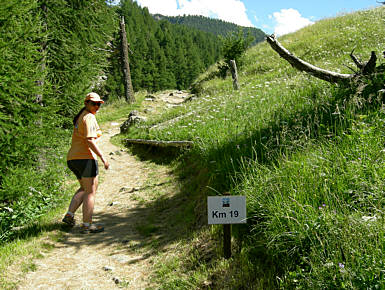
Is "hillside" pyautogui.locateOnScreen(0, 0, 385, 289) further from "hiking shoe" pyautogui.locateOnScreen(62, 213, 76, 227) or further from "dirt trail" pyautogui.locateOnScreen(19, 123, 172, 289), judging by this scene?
"hiking shoe" pyautogui.locateOnScreen(62, 213, 76, 227)

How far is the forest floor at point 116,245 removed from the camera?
3.85m

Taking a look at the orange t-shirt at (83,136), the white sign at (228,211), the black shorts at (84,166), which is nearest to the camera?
the white sign at (228,211)

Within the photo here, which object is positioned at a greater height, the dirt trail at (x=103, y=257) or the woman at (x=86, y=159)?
the woman at (x=86, y=159)

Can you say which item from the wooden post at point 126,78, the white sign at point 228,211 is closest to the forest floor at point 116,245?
the white sign at point 228,211

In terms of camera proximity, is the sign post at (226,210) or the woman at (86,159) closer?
the sign post at (226,210)

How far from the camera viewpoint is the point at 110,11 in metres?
9.32

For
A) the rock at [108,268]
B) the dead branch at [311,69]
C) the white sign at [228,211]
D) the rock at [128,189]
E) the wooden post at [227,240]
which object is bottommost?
the rock at [108,268]

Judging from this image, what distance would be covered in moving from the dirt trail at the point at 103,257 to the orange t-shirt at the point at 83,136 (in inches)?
54.4

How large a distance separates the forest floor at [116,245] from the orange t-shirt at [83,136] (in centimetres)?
136

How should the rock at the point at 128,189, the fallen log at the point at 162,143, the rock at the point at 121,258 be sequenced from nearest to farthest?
the rock at the point at 121,258, the rock at the point at 128,189, the fallen log at the point at 162,143

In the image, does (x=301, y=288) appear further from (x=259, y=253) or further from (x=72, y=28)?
(x=72, y=28)

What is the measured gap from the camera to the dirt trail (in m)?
3.82

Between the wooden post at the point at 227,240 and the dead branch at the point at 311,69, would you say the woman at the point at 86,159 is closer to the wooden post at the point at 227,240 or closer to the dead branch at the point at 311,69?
the wooden post at the point at 227,240

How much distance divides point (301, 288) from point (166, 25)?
115m
